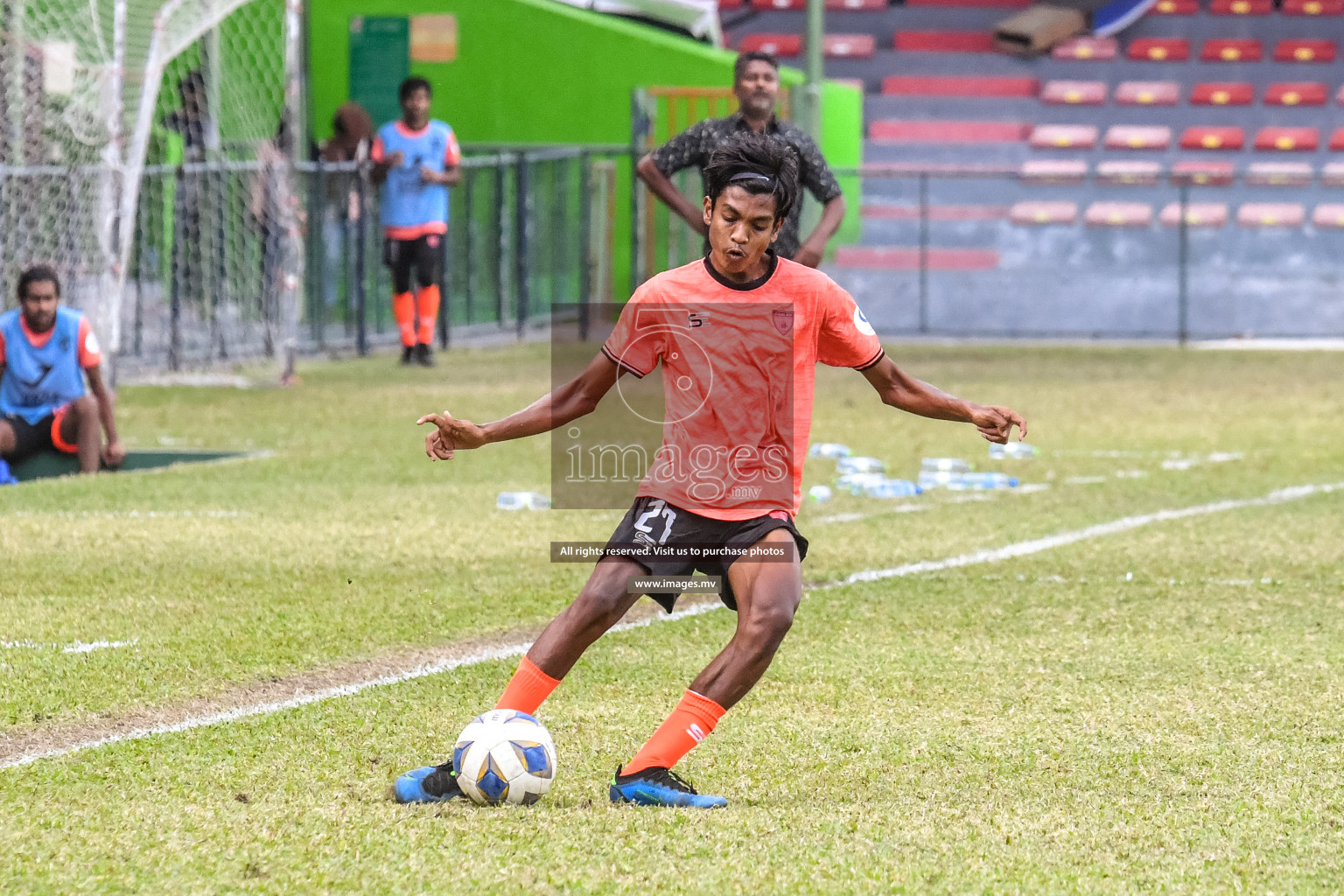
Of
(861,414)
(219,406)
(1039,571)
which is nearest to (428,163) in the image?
(219,406)

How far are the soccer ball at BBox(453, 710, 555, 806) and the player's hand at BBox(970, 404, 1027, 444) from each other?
1.31 meters

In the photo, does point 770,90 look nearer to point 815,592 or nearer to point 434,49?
point 815,592

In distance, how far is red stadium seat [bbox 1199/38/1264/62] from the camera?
3056 centimetres

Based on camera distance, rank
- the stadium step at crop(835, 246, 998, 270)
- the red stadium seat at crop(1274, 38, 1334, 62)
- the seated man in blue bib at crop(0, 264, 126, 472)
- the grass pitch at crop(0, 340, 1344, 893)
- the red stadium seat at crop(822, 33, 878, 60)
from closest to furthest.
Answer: the grass pitch at crop(0, 340, 1344, 893) < the seated man in blue bib at crop(0, 264, 126, 472) < the stadium step at crop(835, 246, 998, 270) < the red stadium seat at crop(1274, 38, 1334, 62) < the red stadium seat at crop(822, 33, 878, 60)

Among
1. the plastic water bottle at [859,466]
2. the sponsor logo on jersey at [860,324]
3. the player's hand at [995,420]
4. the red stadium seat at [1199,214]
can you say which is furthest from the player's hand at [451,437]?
the red stadium seat at [1199,214]

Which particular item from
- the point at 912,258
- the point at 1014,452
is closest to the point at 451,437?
the point at 1014,452

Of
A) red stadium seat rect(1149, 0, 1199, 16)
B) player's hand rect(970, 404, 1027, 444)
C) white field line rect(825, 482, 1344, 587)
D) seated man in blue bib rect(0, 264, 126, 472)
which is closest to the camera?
player's hand rect(970, 404, 1027, 444)

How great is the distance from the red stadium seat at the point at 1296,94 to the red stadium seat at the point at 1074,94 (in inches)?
88.9

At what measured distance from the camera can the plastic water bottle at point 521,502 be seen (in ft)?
34.5

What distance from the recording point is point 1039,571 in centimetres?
870

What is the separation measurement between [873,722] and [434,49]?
21.0 m

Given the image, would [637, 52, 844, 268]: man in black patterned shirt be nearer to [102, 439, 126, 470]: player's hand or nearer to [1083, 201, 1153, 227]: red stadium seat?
[102, 439, 126, 470]: player's hand

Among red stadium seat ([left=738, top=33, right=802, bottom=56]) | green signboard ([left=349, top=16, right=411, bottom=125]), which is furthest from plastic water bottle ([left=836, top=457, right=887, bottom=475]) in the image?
red stadium seat ([left=738, top=33, right=802, bottom=56])

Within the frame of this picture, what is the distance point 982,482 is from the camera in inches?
454
